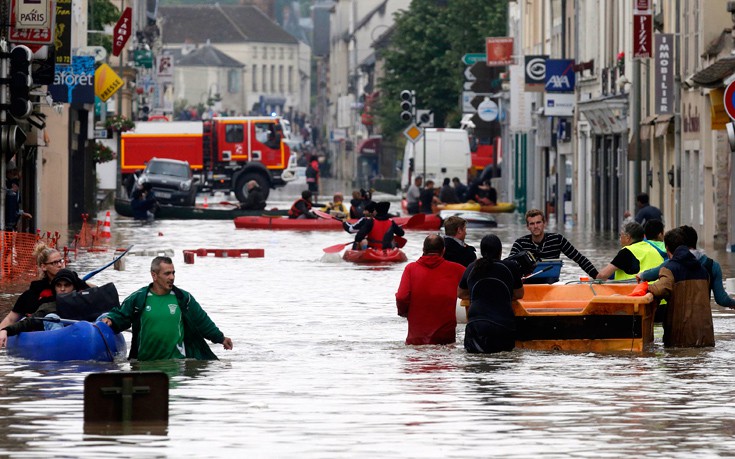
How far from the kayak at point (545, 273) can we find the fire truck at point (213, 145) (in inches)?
2322

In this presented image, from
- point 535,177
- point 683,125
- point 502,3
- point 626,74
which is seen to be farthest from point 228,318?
point 502,3

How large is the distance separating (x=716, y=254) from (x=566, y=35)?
91.2 feet

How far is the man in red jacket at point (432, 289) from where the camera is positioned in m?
17.8

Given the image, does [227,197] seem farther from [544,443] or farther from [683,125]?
[544,443]

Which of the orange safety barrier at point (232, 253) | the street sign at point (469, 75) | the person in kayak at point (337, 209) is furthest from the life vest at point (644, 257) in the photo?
the street sign at point (469, 75)

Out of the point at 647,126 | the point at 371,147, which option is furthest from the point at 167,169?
the point at 371,147

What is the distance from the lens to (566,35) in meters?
64.4

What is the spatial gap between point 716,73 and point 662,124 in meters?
8.74

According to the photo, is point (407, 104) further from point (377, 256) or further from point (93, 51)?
point (377, 256)

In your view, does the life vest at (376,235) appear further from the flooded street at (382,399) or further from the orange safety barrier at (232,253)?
the flooded street at (382,399)

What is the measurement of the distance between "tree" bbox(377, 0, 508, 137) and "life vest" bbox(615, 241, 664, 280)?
73.4 meters

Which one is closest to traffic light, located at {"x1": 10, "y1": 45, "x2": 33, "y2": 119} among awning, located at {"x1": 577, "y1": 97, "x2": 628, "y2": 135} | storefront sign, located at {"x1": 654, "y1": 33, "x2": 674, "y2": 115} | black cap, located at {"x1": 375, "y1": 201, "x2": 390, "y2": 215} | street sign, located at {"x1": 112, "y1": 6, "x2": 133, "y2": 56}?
black cap, located at {"x1": 375, "y1": 201, "x2": 390, "y2": 215}

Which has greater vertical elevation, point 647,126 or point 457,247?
point 647,126

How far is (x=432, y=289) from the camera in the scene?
58.5 ft
